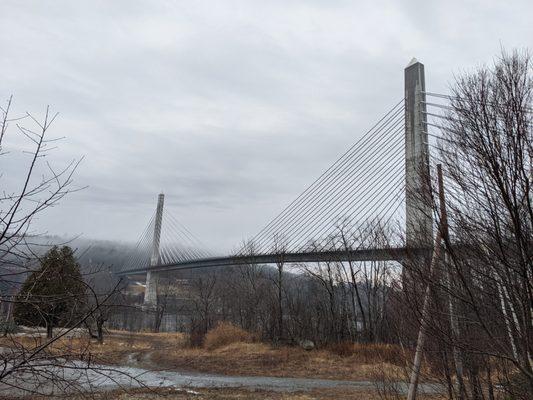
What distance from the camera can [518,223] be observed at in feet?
11.2

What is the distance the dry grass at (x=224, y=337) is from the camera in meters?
25.8

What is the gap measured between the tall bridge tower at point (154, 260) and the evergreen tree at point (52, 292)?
46.8 m

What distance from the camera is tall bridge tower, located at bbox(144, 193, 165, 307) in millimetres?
52166

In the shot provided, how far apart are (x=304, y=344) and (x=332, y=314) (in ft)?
13.4

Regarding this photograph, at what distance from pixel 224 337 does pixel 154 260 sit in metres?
35.7

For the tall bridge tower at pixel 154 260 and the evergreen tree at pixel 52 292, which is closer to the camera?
the evergreen tree at pixel 52 292

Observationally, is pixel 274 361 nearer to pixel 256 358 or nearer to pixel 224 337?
pixel 256 358

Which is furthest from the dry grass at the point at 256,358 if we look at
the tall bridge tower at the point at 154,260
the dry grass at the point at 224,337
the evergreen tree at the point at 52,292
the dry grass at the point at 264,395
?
the tall bridge tower at the point at 154,260

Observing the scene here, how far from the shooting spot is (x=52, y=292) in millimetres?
3076

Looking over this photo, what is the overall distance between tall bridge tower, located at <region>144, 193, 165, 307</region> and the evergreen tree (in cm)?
4678

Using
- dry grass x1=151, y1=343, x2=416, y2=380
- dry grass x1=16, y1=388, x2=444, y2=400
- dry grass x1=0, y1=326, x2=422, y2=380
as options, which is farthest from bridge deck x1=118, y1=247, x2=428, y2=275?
dry grass x1=16, y1=388, x2=444, y2=400

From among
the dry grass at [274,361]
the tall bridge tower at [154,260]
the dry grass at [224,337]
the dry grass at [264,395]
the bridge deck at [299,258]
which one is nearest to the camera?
the dry grass at [264,395]

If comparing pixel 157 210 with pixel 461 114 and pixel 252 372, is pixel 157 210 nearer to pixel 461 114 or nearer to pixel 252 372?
pixel 252 372

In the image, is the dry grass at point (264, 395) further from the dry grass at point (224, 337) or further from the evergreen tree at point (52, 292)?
the dry grass at point (224, 337)
